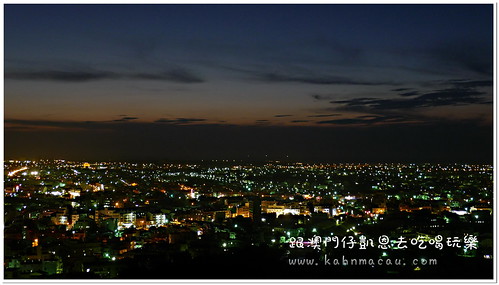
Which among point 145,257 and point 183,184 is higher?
point 183,184

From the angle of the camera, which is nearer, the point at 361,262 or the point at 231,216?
the point at 361,262

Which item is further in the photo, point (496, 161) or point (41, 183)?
point (41, 183)

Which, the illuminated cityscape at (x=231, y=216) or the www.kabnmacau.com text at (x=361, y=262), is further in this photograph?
the illuminated cityscape at (x=231, y=216)

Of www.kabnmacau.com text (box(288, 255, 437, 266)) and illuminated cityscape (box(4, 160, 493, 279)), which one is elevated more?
illuminated cityscape (box(4, 160, 493, 279))

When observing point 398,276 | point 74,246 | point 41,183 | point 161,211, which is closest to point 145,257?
point 74,246

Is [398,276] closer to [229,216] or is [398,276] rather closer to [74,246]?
[74,246]

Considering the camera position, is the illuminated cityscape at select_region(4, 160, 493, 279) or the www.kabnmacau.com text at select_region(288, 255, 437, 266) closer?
the www.kabnmacau.com text at select_region(288, 255, 437, 266)

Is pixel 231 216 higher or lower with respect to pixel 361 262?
higher

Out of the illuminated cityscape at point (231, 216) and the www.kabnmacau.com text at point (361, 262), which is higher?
the illuminated cityscape at point (231, 216)
